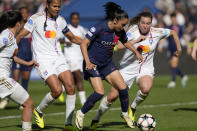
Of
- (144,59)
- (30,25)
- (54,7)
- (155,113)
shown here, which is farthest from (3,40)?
(155,113)

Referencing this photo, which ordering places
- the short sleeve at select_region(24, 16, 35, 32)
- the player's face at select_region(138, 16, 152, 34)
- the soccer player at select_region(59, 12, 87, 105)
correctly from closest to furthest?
the short sleeve at select_region(24, 16, 35, 32) < the player's face at select_region(138, 16, 152, 34) < the soccer player at select_region(59, 12, 87, 105)

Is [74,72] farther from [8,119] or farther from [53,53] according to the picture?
[53,53]

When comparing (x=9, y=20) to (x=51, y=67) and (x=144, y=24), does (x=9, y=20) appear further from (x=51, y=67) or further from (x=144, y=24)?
(x=144, y=24)

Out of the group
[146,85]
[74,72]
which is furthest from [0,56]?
[74,72]

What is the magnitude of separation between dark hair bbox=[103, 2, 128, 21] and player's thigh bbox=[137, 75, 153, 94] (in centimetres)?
202

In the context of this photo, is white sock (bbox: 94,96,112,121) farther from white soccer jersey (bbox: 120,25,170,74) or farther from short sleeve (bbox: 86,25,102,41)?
short sleeve (bbox: 86,25,102,41)

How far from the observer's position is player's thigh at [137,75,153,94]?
10086 millimetres

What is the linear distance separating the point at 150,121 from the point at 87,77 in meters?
1.40

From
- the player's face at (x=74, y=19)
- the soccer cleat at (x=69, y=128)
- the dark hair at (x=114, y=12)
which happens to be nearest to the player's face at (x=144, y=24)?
the dark hair at (x=114, y=12)

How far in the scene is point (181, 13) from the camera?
2508 cm

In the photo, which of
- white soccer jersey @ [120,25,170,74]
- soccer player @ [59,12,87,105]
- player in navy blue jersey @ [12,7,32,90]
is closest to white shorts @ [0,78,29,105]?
white soccer jersey @ [120,25,170,74]

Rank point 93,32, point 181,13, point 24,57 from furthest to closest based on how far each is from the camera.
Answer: point 181,13 < point 24,57 < point 93,32

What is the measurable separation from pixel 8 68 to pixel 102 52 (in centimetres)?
196

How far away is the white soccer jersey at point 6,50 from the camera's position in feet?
24.6
